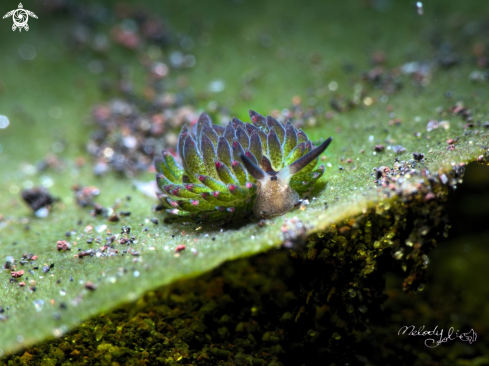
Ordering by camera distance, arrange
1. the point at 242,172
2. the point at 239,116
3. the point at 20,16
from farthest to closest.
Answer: the point at 20,16
the point at 239,116
the point at 242,172

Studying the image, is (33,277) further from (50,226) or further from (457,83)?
(457,83)

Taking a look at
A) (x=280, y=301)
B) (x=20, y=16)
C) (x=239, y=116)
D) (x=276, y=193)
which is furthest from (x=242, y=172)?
(x=20, y=16)

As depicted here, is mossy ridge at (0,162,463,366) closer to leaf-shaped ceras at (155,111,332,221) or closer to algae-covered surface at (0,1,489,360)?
algae-covered surface at (0,1,489,360)

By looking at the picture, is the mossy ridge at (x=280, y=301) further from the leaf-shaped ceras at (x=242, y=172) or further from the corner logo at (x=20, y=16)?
the corner logo at (x=20, y=16)

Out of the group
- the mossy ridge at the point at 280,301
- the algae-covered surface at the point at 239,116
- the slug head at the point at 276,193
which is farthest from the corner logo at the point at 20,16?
the mossy ridge at the point at 280,301

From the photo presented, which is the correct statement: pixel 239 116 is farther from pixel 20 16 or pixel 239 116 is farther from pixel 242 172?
pixel 20 16

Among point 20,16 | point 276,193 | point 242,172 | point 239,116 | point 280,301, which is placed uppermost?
point 20,16

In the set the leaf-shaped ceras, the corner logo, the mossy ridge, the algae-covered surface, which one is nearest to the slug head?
the leaf-shaped ceras

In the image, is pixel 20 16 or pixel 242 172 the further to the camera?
pixel 20 16
